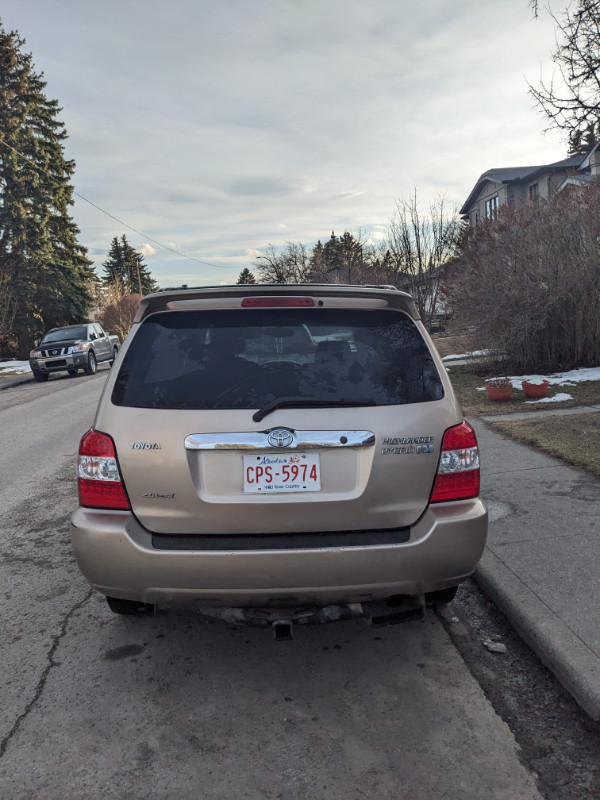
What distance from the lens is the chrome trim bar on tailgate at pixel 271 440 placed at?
97.8 inches

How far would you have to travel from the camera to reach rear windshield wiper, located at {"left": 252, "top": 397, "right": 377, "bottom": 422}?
2.53 m

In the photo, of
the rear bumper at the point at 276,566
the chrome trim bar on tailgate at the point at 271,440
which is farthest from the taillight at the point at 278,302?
the rear bumper at the point at 276,566

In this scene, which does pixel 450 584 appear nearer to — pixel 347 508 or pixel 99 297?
pixel 347 508

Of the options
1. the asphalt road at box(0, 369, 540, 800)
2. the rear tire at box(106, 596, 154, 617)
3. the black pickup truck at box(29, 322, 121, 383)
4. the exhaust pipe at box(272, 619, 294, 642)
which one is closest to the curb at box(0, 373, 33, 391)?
the black pickup truck at box(29, 322, 121, 383)

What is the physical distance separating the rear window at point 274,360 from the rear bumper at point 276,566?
56cm

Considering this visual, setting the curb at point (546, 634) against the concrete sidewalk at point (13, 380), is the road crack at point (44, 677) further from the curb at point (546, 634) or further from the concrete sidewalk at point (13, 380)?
the concrete sidewalk at point (13, 380)

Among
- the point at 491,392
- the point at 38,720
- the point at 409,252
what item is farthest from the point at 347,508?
the point at 409,252

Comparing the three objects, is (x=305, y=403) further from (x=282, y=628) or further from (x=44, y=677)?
(x=44, y=677)

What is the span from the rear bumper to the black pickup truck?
18.7 m

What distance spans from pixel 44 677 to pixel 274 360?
188 centimetres

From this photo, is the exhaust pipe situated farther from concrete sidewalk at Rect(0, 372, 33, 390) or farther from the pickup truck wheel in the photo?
the pickup truck wheel

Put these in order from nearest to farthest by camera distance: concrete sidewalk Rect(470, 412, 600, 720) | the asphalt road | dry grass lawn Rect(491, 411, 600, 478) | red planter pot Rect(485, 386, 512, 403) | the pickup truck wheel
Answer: the asphalt road < concrete sidewalk Rect(470, 412, 600, 720) < dry grass lawn Rect(491, 411, 600, 478) < red planter pot Rect(485, 386, 512, 403) < the pickup truck wheel

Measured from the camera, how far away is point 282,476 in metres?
2.52

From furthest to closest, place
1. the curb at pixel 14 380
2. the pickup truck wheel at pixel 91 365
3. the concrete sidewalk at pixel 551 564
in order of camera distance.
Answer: the pickup truck wheel at pixel 91 365
the curb at pixel 14 380
the concrete sidewalk at pixel 551 564
